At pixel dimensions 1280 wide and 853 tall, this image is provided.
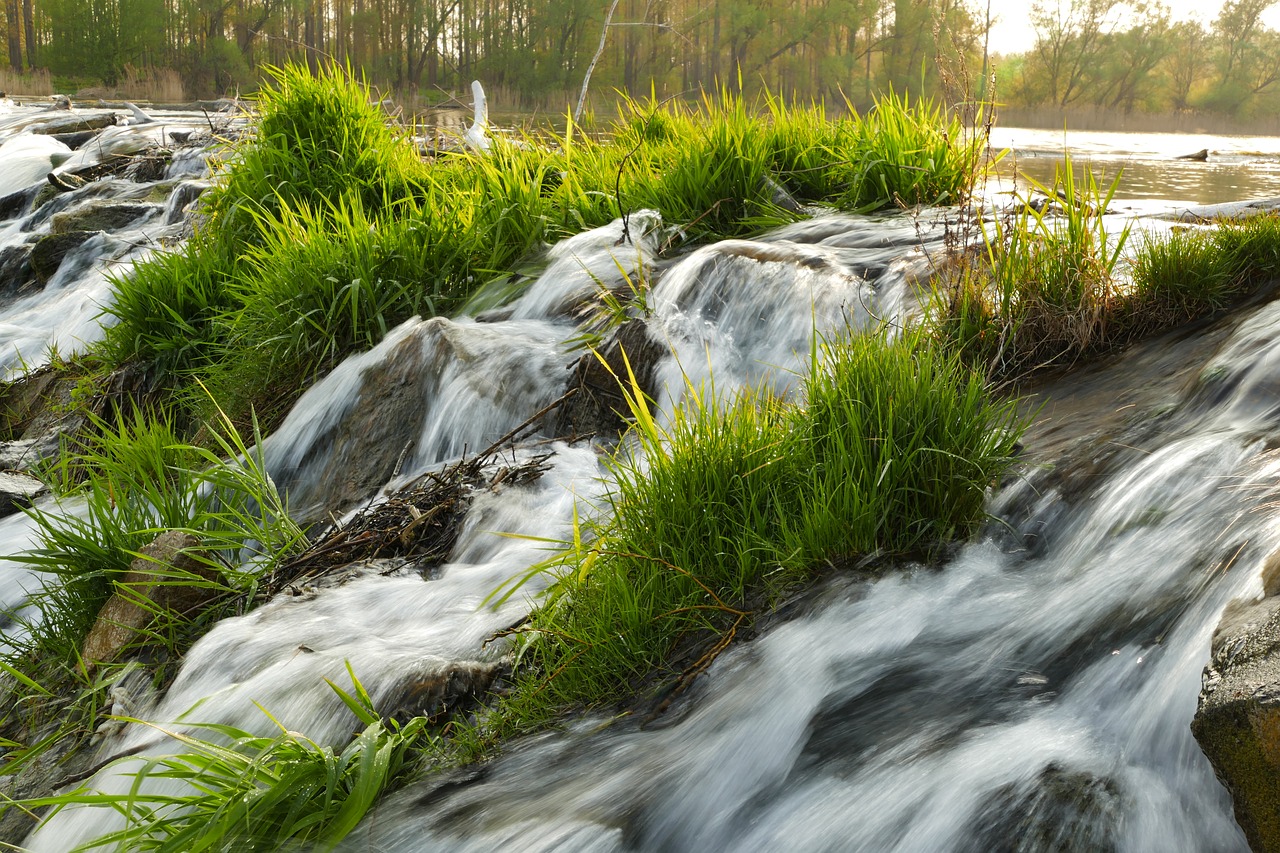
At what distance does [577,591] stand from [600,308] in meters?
2.05

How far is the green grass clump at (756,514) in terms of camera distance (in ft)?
7.84

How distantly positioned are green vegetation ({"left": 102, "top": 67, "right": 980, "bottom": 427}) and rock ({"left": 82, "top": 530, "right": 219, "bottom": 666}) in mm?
1497

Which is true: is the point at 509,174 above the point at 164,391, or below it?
above

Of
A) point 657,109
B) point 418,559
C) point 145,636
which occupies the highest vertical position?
point 657,109

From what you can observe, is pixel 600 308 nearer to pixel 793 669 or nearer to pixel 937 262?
pixel 937 262

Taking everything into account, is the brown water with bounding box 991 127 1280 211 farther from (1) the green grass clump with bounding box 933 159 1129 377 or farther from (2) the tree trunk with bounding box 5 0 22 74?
(2) the tree trunk with bounding box 5 0 22 74

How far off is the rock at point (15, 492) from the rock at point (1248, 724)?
4.49 m

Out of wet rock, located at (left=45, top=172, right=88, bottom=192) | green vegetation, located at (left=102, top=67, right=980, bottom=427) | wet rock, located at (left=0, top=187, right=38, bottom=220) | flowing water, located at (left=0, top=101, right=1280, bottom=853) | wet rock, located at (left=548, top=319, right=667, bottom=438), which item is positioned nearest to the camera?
flowing water, located at (left=0, top=101, right=1280, bottom=853)

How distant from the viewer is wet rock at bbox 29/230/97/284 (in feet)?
27.1

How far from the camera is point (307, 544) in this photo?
3.39m

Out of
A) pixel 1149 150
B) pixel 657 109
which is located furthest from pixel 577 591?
pixel 1149 150

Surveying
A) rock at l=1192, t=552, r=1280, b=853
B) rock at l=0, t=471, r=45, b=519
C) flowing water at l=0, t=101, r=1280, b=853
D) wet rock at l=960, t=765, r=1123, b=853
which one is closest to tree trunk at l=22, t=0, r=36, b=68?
rock at l=0, t=471, r=45, b=519

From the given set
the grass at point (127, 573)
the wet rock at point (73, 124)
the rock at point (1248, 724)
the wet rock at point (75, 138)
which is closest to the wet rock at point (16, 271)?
the wet rock at point (75, 138)

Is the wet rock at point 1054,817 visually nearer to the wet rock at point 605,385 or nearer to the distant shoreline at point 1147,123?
the wet rock at point 605,385
